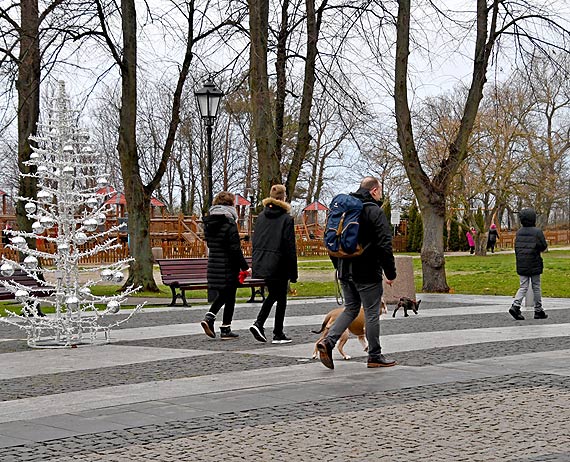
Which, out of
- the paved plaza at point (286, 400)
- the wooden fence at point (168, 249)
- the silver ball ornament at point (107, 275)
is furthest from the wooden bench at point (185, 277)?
the wooden fence at point (168, 249)

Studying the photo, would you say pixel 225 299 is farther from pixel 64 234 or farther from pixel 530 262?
pixel 530 262

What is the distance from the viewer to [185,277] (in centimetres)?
2059

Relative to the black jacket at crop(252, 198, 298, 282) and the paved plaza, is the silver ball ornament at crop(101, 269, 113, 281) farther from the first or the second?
the black jacket at crop(252, 198, 298, 282)

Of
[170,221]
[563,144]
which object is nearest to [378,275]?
[170,221]

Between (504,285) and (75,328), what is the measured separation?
16047 millimetres

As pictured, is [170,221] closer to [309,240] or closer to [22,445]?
[309,240]

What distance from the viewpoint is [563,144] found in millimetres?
69562

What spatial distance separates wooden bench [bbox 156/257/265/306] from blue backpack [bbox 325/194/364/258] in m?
9.29

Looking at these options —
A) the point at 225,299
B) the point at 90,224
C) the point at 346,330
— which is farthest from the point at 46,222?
the point at 346,330

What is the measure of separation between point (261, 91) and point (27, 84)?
17.7 feet

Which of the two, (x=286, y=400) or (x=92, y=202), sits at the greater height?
(x=92, y=202)

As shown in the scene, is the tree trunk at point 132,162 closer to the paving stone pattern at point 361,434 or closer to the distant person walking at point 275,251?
the distant person walking at point 275,251

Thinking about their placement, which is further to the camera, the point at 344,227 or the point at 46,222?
the point at 46,222

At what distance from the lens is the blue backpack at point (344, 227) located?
10438mm
